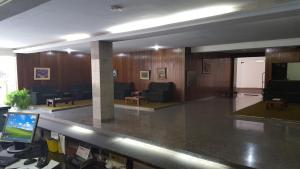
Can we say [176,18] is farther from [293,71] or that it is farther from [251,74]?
[251,74]

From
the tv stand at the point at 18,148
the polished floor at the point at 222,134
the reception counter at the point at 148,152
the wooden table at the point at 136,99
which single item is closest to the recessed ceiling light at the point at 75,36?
the polished floor at the point at 222,134

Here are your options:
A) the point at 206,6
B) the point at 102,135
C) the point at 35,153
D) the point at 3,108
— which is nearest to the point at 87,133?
the point at 102,135

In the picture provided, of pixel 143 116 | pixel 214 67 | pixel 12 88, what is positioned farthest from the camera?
pixel 214 67

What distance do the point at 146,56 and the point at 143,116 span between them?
463 centimetres

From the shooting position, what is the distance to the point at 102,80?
606 centimetres

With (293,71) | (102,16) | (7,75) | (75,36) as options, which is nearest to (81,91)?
(7,75)

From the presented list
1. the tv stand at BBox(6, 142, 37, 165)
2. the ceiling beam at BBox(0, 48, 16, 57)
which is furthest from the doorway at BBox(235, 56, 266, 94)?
the tv stand at BBox(6, 142, 37, 165)

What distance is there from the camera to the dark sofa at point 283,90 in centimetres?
870

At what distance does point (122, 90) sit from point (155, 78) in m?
1.74

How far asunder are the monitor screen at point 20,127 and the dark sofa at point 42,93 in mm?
7433

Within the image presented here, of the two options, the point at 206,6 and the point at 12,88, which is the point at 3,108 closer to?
the point at 206,6

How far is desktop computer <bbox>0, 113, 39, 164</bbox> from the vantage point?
2.41 m

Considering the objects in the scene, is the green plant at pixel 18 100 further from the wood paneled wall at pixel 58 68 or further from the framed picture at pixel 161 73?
the framed picture at pixel 161 73

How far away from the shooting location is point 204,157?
349 centimetres
